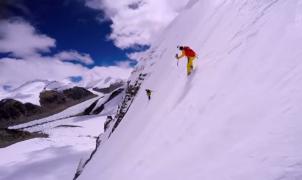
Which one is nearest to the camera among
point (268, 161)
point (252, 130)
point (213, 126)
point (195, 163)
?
point (268, 161)

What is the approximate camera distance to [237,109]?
6668 millimetres

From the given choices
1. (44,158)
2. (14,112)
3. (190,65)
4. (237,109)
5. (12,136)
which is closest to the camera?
(237,109)

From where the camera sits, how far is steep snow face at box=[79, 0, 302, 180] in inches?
186

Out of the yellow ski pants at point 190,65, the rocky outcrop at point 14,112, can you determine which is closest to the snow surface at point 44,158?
the yellow ski pants at point 190,65

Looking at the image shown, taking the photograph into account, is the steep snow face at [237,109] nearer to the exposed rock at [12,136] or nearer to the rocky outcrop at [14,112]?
the exposed rock at [12,136]

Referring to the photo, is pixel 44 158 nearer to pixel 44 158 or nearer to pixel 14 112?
pixel 44 158

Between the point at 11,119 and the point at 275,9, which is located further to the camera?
the point at 11,119

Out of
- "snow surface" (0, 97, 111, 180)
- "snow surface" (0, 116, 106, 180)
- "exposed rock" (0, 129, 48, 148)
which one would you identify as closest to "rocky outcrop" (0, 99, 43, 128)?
"exposed rock" (0, 129, 48, 148)

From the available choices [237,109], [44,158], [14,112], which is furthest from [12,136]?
[14,112]

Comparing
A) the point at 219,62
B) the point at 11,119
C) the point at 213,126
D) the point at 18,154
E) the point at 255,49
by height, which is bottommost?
the point at 213,126

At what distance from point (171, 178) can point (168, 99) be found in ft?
20.7

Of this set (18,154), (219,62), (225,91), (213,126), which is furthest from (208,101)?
(18,154)

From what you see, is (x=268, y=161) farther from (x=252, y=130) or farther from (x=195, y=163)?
(x=195, y=163)

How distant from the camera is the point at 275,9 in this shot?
901cm
